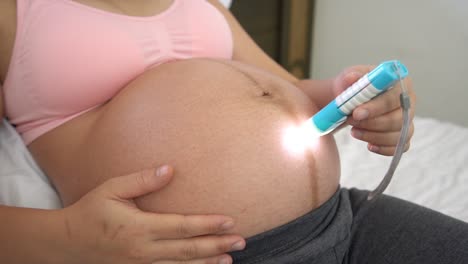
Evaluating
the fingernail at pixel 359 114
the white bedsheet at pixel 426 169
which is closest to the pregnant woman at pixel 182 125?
the fingernail at pixel 359 114

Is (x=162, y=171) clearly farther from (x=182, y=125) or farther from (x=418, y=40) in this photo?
(x=418, y=40)

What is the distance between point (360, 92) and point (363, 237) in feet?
0.94

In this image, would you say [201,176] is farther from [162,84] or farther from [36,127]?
[36,127]

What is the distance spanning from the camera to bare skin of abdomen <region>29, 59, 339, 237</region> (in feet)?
1.61

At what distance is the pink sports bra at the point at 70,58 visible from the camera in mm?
598

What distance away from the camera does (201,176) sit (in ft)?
1.61

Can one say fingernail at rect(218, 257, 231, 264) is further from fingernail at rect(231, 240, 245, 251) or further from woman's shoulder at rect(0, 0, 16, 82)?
woman's shoulder at rect(0, 0, 16, 82)

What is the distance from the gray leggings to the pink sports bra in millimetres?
350

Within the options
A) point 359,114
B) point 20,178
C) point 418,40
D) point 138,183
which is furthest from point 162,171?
point 418,40

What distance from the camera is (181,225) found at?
1.47 feet

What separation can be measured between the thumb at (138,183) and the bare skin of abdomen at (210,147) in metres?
0.03

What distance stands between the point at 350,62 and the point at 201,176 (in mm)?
1872

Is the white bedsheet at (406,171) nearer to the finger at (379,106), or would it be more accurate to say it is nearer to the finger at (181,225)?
the finger at (181,225)

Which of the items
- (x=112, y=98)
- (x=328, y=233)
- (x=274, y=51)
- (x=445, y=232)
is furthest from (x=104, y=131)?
(x=274, y=51)
